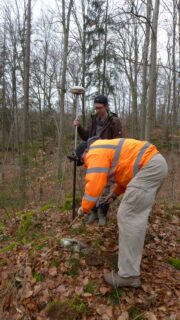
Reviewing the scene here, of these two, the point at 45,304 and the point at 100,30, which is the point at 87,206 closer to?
the point at 45,304

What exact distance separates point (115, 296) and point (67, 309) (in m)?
0.59

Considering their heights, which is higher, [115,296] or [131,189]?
[131,189]

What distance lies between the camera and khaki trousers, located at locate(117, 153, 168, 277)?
3617 mm

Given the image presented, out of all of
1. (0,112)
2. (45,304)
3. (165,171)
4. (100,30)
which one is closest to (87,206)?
(165,171)

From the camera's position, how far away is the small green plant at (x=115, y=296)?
362cm

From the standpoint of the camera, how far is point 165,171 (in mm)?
3742

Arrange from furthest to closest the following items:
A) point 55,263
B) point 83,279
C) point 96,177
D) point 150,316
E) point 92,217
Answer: point 92,217, point 55,263, point 83,279, point 96,177, point 150,316

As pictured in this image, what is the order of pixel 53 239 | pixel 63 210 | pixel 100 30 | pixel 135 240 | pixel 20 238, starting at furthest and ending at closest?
pixel 100 30 → pixel 63 210 → pixel 20 238 → pixel 53 239 → pixel 135 240

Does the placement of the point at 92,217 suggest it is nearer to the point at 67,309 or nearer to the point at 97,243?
the point at 97,243

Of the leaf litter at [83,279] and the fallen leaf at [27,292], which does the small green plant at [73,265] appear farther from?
the fallen leaf at [27,292]

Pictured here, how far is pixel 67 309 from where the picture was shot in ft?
11.5

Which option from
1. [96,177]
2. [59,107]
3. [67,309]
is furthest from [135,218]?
[59,107]

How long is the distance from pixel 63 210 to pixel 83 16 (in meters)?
18.1

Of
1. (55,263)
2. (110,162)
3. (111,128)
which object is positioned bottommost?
(55,263)
